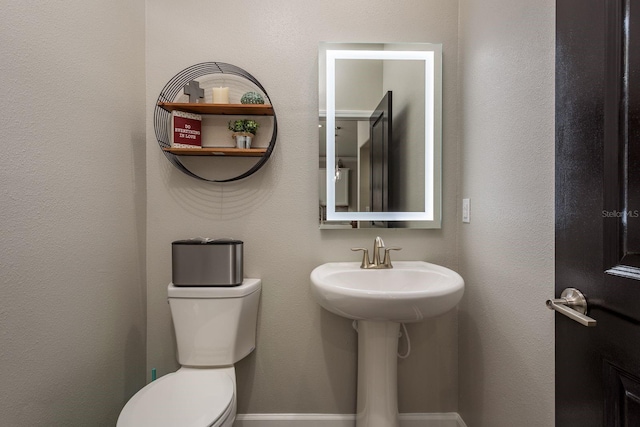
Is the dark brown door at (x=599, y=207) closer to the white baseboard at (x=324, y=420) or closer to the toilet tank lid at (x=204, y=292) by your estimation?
the white baseboard at (x=324, y=420)

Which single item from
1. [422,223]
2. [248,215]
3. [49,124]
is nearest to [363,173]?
[422,223]

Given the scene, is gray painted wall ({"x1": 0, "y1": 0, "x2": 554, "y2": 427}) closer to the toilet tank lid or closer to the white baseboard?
the white baseboard

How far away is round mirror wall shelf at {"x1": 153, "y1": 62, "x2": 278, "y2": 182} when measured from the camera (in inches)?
60.0

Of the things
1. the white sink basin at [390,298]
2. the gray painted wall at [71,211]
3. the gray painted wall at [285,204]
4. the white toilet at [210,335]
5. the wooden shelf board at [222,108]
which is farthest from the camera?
the gray painted wall at [285,204]

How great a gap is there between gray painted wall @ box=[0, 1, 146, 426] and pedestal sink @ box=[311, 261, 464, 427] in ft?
2.77

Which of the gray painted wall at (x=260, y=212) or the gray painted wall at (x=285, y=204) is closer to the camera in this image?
the gray painted wall at (x=260, y=212)

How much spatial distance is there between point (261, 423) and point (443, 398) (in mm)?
900

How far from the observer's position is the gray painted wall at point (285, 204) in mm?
1604

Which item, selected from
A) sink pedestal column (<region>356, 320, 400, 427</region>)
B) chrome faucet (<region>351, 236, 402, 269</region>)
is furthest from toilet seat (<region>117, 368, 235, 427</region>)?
chrome faucet (<region>351, 236, 402, 269</region>)

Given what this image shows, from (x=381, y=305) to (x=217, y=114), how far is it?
1.18 m

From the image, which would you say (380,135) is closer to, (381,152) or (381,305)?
(381,152)

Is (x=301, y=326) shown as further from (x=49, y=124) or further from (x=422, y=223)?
(x=49, y=124)

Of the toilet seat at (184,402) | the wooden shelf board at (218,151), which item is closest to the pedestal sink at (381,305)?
the toilet seat at (184,402)

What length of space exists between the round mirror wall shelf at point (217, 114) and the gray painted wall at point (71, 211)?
14 cm
